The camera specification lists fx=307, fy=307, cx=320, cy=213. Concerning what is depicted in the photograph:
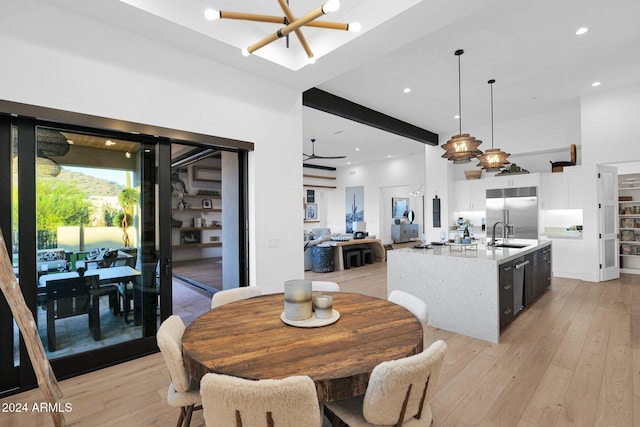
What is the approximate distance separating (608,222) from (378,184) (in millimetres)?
6571

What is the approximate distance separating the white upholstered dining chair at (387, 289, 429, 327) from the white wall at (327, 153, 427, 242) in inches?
343

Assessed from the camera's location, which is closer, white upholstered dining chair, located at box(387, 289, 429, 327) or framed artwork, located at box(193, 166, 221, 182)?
white upholstered dining chair, located at box(387, 289, 429, 327)

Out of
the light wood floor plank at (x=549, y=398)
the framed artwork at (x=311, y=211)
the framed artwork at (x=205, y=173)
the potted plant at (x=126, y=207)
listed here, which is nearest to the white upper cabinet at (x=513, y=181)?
the light wood floor plank at (x=549, y=398)

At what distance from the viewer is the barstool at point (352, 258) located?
753 cm

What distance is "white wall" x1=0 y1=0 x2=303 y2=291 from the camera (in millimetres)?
2379

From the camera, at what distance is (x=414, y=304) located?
78.5 inches

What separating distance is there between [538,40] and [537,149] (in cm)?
348

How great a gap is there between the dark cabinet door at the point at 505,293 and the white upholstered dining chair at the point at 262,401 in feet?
9.47

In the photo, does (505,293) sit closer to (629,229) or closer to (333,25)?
(333,25)

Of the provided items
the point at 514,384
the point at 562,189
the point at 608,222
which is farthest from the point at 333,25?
the point at 608,222

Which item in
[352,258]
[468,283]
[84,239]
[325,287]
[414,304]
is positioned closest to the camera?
[414,304]

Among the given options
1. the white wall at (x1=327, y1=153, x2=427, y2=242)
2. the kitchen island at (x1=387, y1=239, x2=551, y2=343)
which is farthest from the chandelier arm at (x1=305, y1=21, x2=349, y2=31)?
the white wall at (x1=327, y1=153, x2=427, y2=242)

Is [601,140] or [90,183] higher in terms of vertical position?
[601,140]

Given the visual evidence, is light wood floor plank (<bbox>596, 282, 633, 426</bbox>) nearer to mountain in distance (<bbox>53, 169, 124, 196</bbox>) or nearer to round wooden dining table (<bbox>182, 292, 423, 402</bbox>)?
round wooden dining table (<bbox>182, 292, 423, 402</bbox>)
